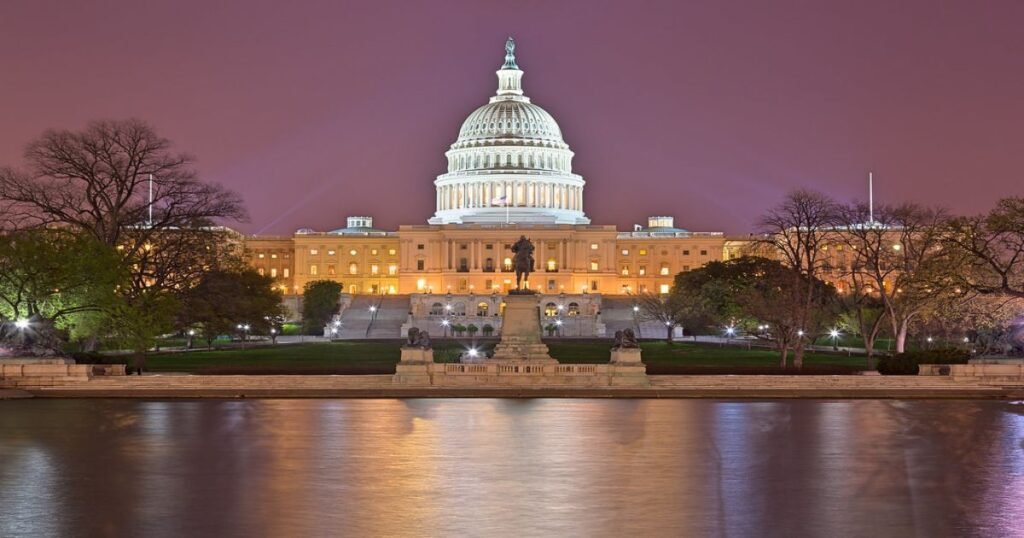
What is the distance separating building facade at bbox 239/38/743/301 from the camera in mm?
180500

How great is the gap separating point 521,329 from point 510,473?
1235 inches

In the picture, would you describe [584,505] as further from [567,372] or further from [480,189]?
[480,189]

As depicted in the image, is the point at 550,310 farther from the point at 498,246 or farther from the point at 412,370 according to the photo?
the point at 412,370

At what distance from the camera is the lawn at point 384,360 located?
180 feet

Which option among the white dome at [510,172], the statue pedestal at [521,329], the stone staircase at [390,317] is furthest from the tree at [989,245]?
the white dome at [510,172]

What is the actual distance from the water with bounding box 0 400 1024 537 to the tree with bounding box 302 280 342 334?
295ft

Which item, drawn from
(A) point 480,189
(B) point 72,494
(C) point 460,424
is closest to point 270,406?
(C) point 460,424

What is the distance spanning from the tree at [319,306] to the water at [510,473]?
295 ft

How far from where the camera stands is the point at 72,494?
21.8 metres

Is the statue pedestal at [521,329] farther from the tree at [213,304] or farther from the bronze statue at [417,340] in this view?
the tree at [213,304]

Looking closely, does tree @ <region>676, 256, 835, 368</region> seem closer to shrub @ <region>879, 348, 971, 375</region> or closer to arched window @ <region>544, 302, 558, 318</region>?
shrub @ <region>879, 348, 971, 375</region>

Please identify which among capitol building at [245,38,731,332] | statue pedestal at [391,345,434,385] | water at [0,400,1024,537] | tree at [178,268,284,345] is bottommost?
water at [0,400,1024,537]

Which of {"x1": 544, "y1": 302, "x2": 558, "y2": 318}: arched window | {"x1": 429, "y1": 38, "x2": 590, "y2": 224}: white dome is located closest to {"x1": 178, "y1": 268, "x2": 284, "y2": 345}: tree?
{"x1": 544, "y1": 302, "x2": 558, "y2": 318}: arched window

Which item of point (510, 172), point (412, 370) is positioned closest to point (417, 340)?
point (412, 370)
